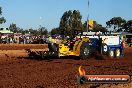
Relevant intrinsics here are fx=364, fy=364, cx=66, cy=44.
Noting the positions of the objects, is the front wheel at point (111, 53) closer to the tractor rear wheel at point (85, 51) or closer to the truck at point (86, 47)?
the truck at point (86, 47)

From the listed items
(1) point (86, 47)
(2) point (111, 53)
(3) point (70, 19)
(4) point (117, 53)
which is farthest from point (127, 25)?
(1) point (86, 47)

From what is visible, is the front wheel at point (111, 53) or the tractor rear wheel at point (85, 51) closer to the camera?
the tractor rear wheel at point (85, 51)

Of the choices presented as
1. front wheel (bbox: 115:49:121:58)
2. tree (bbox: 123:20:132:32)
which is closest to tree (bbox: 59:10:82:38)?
tree (bbox: 123:20:132:32)

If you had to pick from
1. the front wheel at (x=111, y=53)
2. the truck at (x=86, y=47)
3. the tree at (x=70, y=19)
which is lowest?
the front wheel at (x=111, y=53)

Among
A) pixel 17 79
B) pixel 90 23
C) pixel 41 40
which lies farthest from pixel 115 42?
pixel 41 40

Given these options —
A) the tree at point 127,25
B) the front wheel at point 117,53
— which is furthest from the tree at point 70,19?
the front wheel at point 117,53

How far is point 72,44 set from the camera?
2405 centimetres

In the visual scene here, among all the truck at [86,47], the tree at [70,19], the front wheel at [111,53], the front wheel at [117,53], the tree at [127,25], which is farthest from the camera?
the tree at [127,25]

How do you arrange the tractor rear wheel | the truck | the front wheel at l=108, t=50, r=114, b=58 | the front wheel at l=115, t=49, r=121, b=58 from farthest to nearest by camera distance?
the front wheel at l=115, t=49, r=121, b=58 < the front wheel at l=108, t=50, r=114, b=58 < the tractor rear wheel < the truck

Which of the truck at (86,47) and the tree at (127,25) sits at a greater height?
the tree at (127,25)

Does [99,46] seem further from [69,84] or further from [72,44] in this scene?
[69,84]

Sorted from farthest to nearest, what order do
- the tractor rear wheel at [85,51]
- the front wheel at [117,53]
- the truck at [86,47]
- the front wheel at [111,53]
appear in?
the front wheel at [117,53] → the front wheel at [111,53] → the tractor rear wheel at [85,51] → the truck at [86,47]

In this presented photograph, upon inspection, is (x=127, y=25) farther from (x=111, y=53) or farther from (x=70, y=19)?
(x=111, y=53)

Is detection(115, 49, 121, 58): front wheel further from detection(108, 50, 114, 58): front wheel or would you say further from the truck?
detection(108, 50, 114, 58): front wheel
